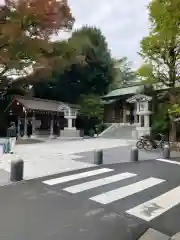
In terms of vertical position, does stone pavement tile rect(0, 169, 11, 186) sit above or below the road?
above

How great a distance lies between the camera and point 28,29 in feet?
79.7

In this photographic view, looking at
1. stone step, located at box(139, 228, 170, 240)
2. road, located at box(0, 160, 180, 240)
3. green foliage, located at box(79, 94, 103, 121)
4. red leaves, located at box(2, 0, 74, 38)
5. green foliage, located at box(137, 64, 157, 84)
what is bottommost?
stone step, located at box(139, 228, 170, 240)

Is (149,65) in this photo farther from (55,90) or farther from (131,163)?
(55,90)

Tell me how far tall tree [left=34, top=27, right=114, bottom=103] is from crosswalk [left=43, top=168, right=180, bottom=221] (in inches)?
945

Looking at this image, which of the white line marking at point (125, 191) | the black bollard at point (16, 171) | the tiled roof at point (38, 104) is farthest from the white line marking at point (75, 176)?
the tiled roof at point (38, 104)

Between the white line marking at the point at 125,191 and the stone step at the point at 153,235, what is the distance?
5.35ft

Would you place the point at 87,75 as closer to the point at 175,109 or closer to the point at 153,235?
the point at 175,109

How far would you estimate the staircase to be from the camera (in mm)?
24516

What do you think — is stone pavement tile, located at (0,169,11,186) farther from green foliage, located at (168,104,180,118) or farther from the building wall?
the building wall

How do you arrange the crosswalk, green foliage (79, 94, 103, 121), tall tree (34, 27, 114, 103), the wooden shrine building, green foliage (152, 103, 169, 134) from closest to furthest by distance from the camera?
the crosswalk
green foliage (152, 103, 169, 134)
the wooden shrine building
green foliage (79, 94, 103, 121)
tall tree (34, 27, 114, 103)

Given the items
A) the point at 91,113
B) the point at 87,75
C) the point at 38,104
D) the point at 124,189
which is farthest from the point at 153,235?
the point at 87,75

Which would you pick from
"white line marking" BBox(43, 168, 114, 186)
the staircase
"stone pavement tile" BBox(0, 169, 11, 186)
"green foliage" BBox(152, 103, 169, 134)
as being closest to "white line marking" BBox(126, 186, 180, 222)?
"white line marking" BBox(43, 168, 114, 186)

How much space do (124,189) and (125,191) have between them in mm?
172

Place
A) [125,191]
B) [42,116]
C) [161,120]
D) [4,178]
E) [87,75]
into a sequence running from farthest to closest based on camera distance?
[87,75], [42,116], [161,120], [4,178], [125,191]
